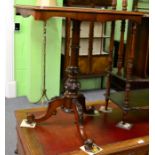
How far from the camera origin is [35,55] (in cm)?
313

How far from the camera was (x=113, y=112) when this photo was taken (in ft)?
7.39

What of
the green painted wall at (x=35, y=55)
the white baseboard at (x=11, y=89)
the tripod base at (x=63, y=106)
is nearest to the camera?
the tripod base at (x=63, y=106)

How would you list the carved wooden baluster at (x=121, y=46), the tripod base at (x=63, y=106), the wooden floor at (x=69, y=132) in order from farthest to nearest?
the carved wooden baluster at (x=121, y=46) < the tripod base at (x=63, y=106) < the wooden floor at (x=69, y=132)

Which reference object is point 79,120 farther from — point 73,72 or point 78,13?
point 78,13

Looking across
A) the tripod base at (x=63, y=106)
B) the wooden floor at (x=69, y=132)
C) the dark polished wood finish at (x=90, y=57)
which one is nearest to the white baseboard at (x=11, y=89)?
the dark polished wood finish at (x=90, y=57)

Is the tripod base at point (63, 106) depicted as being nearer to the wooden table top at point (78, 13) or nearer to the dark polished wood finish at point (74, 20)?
the dark polished wood finish at point (74, 20)

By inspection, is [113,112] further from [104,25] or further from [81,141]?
[104,25]

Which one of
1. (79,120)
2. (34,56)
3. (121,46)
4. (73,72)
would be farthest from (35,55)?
(79,120)

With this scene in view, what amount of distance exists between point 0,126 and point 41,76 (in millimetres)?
2558

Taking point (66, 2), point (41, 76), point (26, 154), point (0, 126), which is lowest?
point (26, 154)

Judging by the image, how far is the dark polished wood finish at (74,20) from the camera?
1.54 meters

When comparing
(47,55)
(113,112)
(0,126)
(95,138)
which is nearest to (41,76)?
(47,55)

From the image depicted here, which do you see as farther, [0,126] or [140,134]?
[140,134]

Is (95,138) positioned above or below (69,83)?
below
